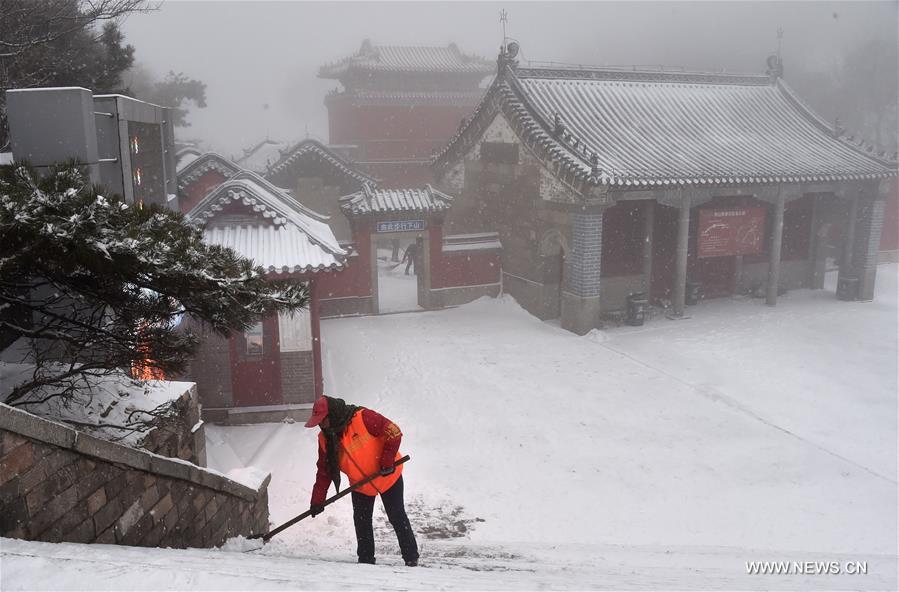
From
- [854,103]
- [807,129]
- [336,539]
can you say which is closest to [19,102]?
[336,539]

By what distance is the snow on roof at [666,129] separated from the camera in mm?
14648

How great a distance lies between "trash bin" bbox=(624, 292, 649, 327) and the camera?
14984 millimetres

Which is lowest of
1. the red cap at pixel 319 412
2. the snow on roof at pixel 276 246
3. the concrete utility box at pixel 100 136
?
the red cap at pixel 319 412

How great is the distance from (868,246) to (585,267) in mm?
8037

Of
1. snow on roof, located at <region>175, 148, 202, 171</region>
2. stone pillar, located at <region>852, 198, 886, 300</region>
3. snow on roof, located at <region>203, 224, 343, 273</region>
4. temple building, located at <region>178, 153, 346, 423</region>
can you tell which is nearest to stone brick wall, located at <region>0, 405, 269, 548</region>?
snow on roof, located at <region>203, 224, 343, 273</region>

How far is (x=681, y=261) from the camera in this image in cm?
1545

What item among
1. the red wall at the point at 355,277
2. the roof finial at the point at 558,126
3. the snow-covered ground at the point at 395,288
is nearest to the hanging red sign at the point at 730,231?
the roof finial at the point at 558,126

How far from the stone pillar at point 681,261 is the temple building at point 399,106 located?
12903 millimetres

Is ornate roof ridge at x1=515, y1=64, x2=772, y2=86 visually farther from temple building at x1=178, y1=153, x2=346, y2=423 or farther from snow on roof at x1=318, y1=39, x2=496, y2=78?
snow on roof at x1=318, y1=39, x2=496, y2=78

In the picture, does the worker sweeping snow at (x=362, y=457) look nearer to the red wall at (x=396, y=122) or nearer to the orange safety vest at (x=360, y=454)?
the orange safety vest at (x=360, y=454)

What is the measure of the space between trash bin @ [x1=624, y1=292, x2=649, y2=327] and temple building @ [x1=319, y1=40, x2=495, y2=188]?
1315cm

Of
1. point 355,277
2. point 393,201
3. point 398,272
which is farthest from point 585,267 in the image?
point 398,272

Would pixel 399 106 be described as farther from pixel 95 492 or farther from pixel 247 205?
pixel 95 492

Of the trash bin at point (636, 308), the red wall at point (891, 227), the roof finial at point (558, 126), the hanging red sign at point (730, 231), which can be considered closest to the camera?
the roof finial at point (558, 126)
